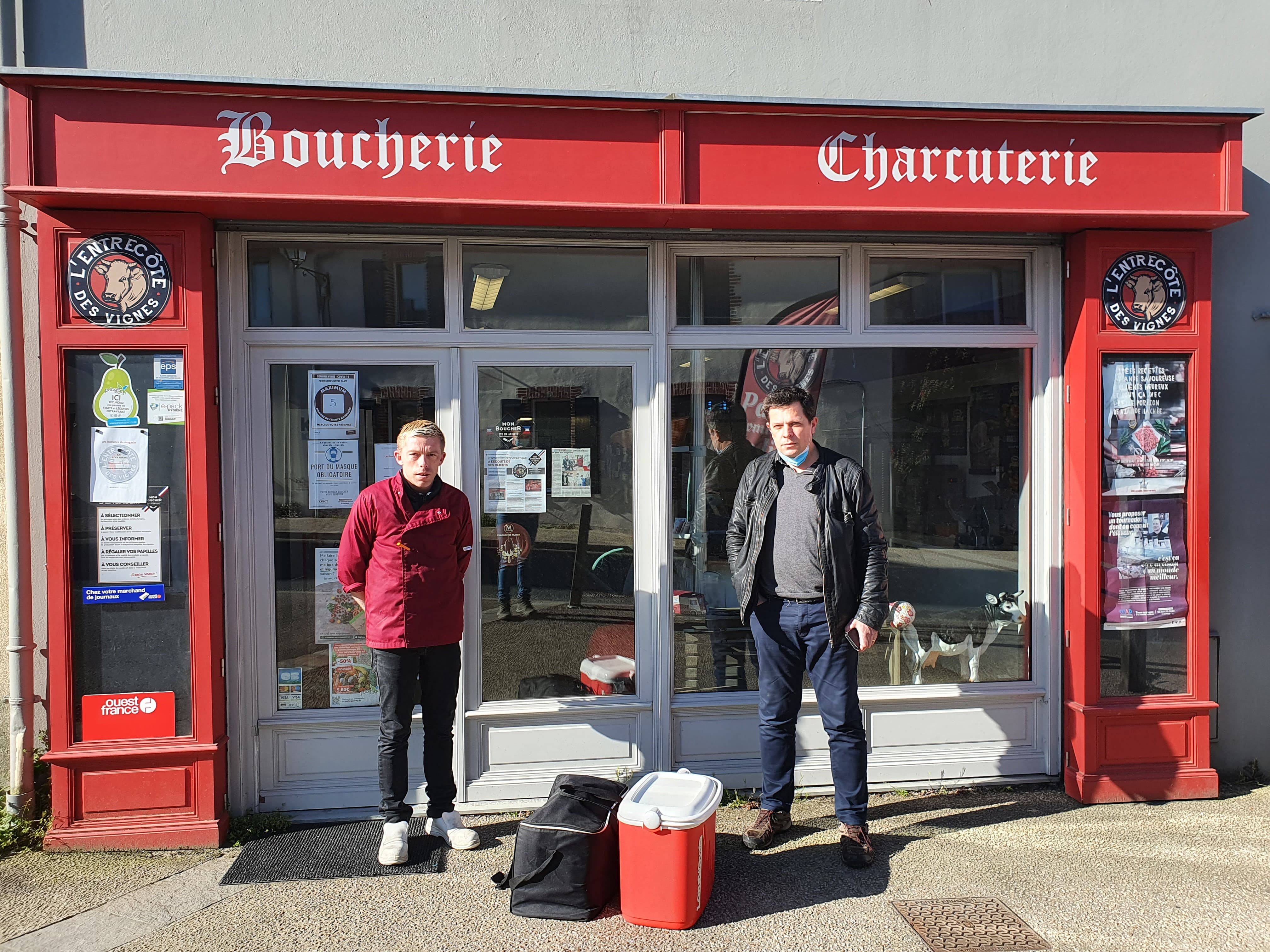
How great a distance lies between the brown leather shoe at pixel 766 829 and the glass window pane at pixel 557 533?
3.20 feet

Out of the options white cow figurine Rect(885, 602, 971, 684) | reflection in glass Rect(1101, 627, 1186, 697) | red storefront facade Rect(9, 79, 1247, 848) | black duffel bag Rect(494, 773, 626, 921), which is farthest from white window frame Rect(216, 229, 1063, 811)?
black duffel bag Rect(494, 773, 626, 921)

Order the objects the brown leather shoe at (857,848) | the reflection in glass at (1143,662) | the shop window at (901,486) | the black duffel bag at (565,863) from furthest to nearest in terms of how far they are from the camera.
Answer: the shop window at (901,486) < the reflection in glass at (1143,662) < the brown leather shoe at (857,848) < the black duffel bag at (565,863)

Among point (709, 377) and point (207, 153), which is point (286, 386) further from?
point (709, 377)

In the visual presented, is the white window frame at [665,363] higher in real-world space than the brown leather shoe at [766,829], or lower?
higher

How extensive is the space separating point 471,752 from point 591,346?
214cm

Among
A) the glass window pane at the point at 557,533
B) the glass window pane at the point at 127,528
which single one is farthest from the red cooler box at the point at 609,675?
the glass window pane at the point at 127,528

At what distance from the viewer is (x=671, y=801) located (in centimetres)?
345

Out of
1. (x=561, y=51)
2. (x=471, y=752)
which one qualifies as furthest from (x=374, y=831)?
(x=561, y=51)

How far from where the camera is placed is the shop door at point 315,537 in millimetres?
4402

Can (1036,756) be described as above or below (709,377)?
below

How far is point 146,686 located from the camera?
4105 mm

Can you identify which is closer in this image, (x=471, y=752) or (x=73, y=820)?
(x=73, y=820)

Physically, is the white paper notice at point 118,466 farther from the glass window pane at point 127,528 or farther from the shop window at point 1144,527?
the shop window at point 1144,527

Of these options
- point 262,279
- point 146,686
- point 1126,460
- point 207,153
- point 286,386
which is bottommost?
point 146,686
